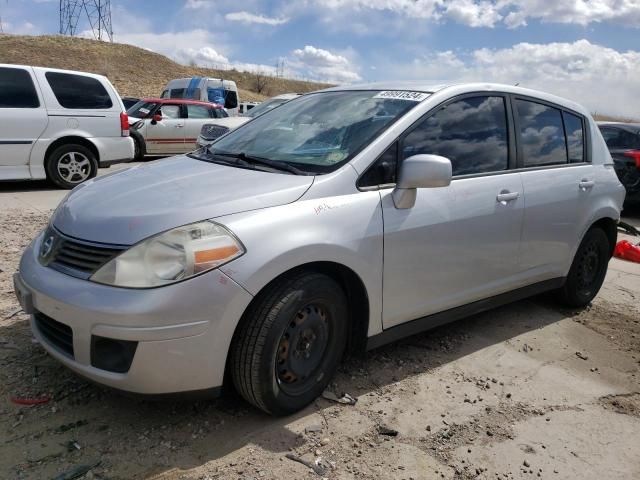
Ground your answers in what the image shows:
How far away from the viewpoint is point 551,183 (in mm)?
3930

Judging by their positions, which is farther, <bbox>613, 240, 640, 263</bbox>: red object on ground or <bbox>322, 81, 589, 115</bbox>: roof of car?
<bbox>613, 240, 640, 263</bbox>: red object on ground

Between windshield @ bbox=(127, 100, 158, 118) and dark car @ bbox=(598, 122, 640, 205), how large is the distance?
1000 centimetres

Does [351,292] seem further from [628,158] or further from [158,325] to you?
[628,158]

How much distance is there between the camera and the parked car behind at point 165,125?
13.2 m

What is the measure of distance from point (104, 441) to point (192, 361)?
597 millimetres

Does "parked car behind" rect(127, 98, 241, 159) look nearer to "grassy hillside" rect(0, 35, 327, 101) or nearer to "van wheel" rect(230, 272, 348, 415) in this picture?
"van wheel" rect(230, 272, 348, 415)

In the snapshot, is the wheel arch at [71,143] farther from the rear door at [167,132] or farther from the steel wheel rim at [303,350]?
the steel wheel rim at [303,350]

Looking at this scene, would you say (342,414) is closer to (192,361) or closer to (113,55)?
(192,361)

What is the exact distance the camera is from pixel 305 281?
8.65 ft

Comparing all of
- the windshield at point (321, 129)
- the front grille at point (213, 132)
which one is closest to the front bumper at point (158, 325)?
the windshield at point (321, 129)

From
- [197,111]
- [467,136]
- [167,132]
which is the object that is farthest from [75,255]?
[197,111]

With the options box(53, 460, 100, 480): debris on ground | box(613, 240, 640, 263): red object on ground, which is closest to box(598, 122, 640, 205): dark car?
box(613, 240, 640, 263): red object on ground

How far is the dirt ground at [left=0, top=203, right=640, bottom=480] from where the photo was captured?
96.0 inches

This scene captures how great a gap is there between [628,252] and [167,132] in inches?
407
